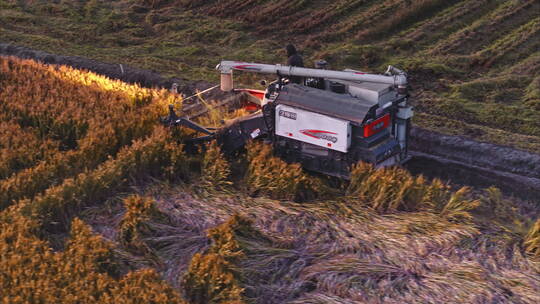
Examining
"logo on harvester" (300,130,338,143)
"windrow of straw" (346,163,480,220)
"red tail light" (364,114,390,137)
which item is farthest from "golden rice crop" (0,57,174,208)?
"windrow of straw" (346,163,480,220)

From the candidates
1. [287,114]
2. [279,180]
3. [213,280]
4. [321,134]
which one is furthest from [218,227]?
[287,114]

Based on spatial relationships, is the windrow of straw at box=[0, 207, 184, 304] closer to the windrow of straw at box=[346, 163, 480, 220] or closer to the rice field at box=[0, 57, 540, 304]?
the rice field at box=[0, 57, 540, 304]

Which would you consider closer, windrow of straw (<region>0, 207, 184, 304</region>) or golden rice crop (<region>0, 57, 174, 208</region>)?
windrow of straw (<region>0, 207, 184, 304</region>)

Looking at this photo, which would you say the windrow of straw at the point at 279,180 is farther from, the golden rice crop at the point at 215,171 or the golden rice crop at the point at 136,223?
the golden rice crop at the point at 136,223

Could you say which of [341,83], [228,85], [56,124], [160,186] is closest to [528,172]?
[341,83]

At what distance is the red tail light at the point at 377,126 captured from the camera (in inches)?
447

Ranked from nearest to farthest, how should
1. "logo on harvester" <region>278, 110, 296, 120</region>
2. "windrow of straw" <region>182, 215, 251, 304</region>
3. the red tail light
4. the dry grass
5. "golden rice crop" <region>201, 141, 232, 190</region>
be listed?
"windrow of straw" <region>182, 215, 251, 304</region>, the dry grass, the red tail light, "golden rice crop" <region>201, 141, 232, 190</region>, "logo on harvester" <region>278, 110, 296, 120</region>

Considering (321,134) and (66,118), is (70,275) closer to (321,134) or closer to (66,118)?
(321,134)

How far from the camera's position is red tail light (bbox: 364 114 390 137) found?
11359 millimetres

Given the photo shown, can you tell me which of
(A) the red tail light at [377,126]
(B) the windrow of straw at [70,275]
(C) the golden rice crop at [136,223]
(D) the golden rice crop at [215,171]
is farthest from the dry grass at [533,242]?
(C) the golden rice crop at [136,223]

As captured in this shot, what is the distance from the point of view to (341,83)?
1237 centimetres

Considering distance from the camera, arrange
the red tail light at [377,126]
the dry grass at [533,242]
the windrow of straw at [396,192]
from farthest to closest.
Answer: the red tail light at [377,126], the windrow of straw at [396,192], the dry grass at [533,242]

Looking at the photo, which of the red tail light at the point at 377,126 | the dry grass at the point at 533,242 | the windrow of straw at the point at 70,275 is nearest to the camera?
the windrow of straw at the point at 70,275

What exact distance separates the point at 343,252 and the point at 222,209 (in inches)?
91.1
